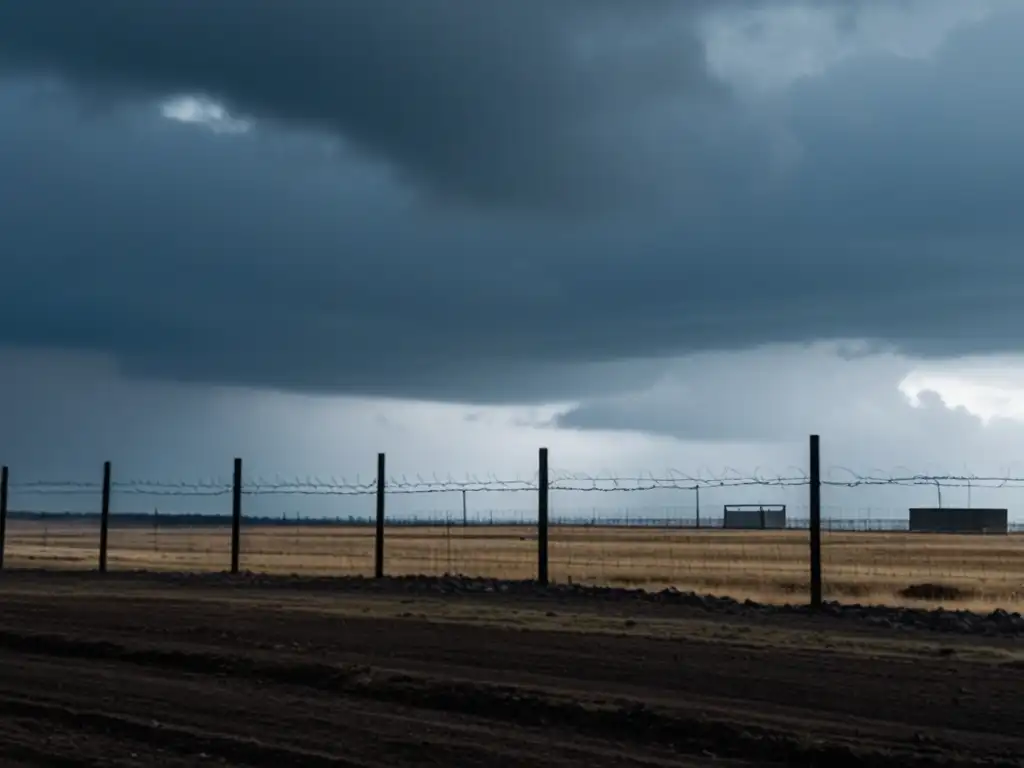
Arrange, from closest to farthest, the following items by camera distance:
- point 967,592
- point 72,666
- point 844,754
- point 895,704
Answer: point 844,754, point 895,704, point 72,666, point 967,592

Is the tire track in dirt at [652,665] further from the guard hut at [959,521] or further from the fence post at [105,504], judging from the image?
the guard hut at [959,521]

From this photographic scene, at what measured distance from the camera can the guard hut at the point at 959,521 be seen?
17712cm

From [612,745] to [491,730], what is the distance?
121 cm

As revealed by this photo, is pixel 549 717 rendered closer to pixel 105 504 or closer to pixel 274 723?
pixel 274 723

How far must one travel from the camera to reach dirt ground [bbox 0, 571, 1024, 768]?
1045 cm

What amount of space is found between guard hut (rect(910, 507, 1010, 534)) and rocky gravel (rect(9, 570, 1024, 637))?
158 meters

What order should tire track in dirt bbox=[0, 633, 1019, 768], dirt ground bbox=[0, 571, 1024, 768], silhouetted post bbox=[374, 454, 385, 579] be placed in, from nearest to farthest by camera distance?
1. tire track in dirt bbox=[0, 633, 1019, 768]
2. dirt ground bbox=[0, 571, 1024, 768]
3. silhouetted post bbox=[374, 454, 385, 579]

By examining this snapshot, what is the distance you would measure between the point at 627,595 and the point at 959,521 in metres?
170

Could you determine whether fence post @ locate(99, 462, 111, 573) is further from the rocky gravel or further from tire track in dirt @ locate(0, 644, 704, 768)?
tire track in dirt @ locate(0, 644, 704, 768)

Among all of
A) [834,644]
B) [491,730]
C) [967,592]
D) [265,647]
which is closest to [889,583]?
[967,592]

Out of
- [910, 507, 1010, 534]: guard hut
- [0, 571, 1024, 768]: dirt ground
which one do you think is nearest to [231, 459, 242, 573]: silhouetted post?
[0, 571, 1024, 768]: dirt ground

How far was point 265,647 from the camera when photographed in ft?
53.5

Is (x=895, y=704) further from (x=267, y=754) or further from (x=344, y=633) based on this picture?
(x=344, y=633)

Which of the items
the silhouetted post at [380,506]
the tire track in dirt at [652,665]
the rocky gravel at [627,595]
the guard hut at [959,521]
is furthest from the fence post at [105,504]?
the guard hut at [959,521]
